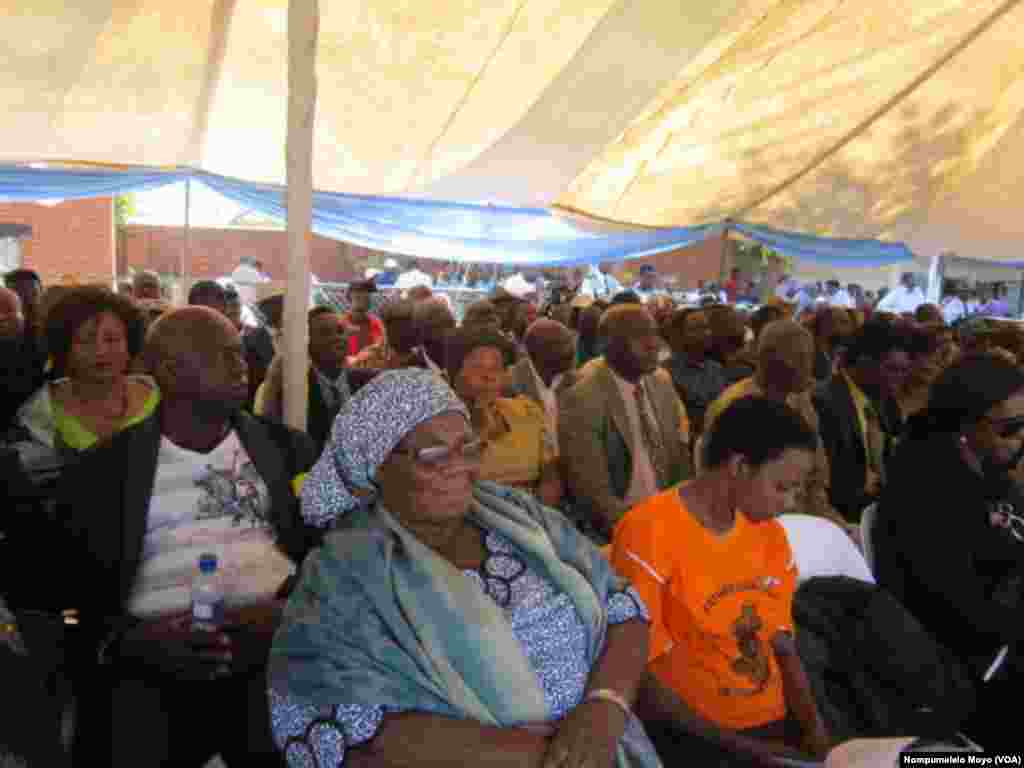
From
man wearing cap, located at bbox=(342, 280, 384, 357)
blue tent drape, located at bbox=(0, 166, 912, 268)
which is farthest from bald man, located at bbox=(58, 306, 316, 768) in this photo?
man wearing cap, located at bbox=(342, 280, 384, 357)

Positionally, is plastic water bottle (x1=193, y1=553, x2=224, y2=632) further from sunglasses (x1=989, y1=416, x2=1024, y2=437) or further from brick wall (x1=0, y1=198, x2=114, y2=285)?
brick wall (x1=0, y1=198, x2=114, y2=285)

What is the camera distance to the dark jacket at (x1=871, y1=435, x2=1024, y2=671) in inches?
113

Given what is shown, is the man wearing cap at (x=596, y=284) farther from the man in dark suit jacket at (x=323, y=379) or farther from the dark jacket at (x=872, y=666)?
the dark jacket at (x=872, y=666)

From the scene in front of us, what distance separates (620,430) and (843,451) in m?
1.32

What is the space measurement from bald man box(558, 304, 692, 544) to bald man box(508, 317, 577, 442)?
0.53 metres

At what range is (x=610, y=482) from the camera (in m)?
4.12

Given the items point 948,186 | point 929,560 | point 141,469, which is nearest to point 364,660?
point 141,469

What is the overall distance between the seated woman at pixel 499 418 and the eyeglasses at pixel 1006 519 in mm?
1736

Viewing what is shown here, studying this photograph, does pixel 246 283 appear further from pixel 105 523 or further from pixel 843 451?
pixel 105 523

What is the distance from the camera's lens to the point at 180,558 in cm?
240

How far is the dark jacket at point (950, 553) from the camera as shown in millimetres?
2875

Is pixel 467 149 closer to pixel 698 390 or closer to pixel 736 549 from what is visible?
pixel 698 390

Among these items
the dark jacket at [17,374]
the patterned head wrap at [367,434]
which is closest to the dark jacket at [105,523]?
the patterned head wrap at [367,434]

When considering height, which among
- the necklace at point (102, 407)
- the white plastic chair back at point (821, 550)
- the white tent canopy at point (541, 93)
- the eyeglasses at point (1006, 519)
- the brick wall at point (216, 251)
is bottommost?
the brick wall at point (216, 251)
